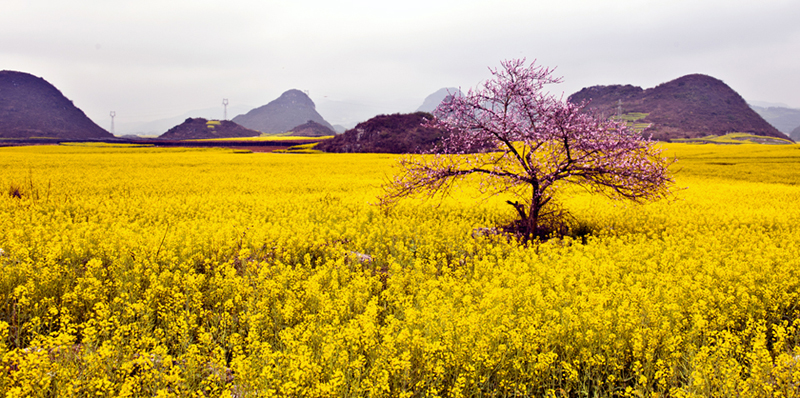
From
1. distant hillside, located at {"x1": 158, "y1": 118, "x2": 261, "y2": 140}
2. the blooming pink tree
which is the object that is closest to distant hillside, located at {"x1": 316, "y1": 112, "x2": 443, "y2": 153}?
the blooming pink tree

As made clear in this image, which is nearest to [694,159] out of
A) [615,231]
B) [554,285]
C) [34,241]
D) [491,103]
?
[615,231]

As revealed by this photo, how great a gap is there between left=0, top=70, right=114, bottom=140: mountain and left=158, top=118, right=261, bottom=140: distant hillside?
3112 centimetres

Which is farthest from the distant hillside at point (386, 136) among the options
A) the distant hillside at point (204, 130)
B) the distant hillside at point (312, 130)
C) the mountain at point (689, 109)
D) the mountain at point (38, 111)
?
the mountain at point (38, 111)

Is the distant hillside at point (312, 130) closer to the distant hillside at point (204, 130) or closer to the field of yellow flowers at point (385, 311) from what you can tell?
the distant hillside at point (204, 130)

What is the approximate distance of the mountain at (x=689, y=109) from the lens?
12319 cm

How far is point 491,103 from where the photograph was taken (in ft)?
33.5

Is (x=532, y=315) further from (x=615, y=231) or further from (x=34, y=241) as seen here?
(x=34, y=241)

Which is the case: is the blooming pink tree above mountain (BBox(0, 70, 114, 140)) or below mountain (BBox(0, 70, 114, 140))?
below

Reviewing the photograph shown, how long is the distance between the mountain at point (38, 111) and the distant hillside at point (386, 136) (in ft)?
410

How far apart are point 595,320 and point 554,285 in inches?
71.9

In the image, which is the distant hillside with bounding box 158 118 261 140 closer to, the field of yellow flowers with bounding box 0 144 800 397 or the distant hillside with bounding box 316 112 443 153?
the distant hillside with bounding box 316 112 443 153

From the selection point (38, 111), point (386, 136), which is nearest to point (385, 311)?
point (386, 136)

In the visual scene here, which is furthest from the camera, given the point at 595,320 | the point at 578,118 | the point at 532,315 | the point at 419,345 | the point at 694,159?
the point at 694,159

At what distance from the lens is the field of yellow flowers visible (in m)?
3.65
